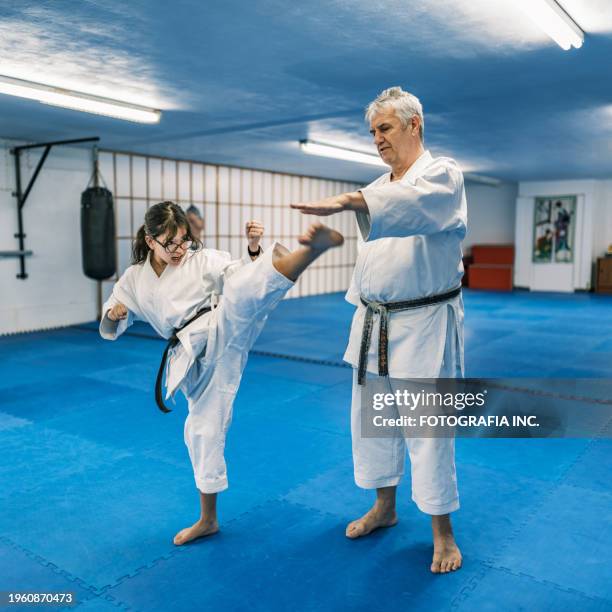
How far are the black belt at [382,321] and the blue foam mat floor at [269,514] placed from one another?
32.2 inches

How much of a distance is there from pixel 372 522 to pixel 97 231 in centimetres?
641

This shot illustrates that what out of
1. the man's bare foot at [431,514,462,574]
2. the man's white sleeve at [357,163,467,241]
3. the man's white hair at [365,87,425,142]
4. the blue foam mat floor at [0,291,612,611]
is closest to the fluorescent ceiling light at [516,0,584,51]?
the man's white hair at [365,87,425,142]

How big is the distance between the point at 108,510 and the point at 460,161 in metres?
9.44

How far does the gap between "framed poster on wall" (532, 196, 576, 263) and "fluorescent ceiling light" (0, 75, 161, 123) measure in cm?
1119

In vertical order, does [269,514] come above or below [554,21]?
below

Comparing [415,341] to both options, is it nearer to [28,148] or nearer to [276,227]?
[28,148]

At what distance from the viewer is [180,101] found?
Answer: 19.4 feet

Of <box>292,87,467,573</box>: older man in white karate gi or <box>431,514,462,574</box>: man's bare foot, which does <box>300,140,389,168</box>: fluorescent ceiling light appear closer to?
<box>292,87,467,573</box>: older man in white karate gi

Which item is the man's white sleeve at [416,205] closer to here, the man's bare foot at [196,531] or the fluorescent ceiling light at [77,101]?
the man's bare foot at [196,531]

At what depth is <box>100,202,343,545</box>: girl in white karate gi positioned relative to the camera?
8.01ft

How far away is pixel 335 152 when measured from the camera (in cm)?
898

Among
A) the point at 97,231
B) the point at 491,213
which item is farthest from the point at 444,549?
the point at 491,213

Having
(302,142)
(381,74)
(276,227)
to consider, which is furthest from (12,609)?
(276,227)

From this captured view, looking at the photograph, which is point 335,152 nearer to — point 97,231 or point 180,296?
point 97,231
